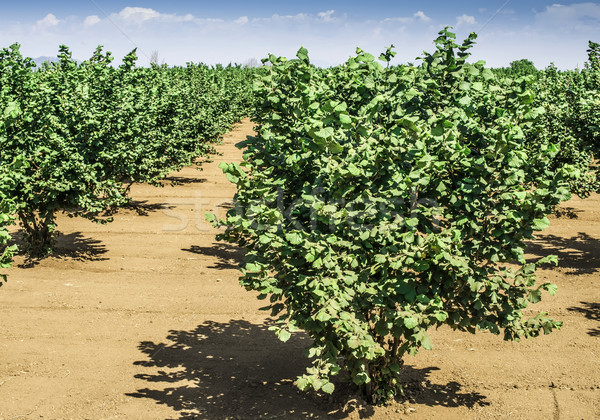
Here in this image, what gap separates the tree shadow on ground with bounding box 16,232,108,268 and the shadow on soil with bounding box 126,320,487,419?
18.8 ft

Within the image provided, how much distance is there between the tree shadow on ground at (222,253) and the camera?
566 inches

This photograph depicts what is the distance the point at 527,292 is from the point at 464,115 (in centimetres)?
198

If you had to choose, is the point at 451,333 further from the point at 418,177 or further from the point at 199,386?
the point at 418,177

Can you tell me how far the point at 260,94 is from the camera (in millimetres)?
6277

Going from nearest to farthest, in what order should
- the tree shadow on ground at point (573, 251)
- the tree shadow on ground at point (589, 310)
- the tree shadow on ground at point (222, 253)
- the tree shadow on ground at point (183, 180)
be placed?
1. the tree shadow on ground at point (589, 310)
2. the tree shadow on ground at point (222, 253)
3. the tree shadow on ground at point (573, 251)
4. the tree shadow on ground at point (183, 180)

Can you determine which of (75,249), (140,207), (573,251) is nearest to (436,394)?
(573,251)

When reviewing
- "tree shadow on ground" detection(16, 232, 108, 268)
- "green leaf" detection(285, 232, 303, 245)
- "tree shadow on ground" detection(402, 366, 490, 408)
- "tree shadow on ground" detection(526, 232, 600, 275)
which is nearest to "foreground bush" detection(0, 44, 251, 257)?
"tree shadow on ground" detection(16, 232, 108, 268)

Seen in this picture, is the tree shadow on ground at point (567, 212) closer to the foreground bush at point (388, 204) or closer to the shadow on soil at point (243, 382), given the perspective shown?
the shadow on soil at point (243, 382)

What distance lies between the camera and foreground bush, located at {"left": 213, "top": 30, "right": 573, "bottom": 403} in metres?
5.39

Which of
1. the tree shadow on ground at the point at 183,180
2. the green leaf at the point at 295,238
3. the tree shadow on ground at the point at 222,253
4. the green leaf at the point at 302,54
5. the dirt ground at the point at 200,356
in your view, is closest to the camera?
the green leaf at the point at 295,238

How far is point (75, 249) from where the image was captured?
49.2 feet

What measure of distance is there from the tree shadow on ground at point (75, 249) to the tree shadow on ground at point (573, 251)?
1210 centimetres

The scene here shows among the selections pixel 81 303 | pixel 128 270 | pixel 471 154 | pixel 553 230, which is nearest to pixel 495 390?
pixel 471 154

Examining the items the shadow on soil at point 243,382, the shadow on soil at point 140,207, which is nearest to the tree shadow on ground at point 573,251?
the shadow on soil at point 243,382
